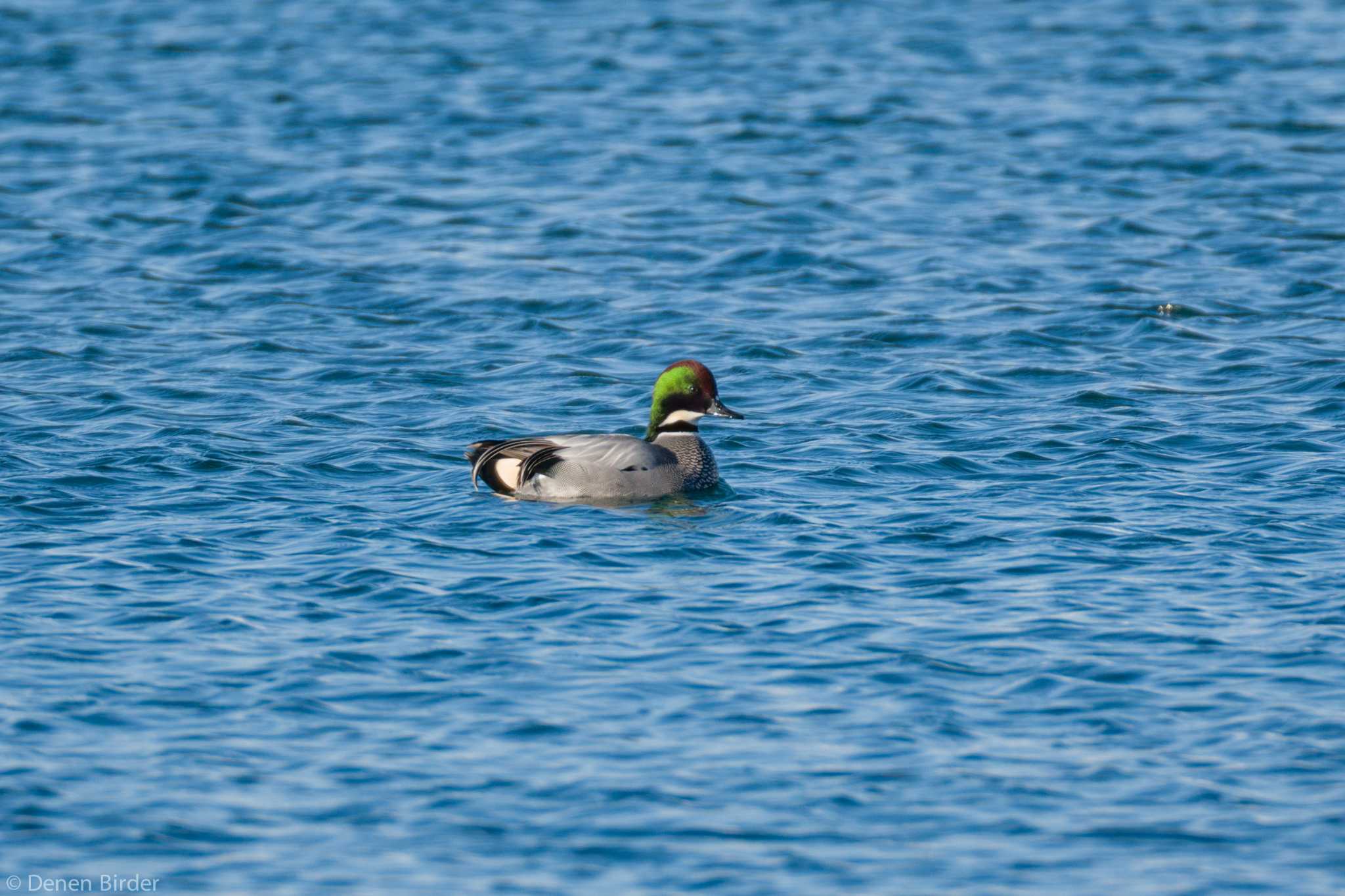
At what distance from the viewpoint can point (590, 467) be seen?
47.0 feet

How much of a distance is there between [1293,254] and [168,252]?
42.7 ft

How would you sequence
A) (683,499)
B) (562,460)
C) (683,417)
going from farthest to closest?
(683,417), (683,499), (562,460)

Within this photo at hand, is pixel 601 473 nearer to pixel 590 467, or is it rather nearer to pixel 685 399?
pixel 590 467

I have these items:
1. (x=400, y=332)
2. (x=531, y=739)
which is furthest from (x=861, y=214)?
(x=531, y=739)

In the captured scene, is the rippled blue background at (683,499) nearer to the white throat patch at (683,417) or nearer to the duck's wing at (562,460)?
the duck's wing at (562,460)

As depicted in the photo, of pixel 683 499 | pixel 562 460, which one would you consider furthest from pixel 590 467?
pixel 683 499

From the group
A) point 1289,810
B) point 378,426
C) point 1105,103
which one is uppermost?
point 1105,103

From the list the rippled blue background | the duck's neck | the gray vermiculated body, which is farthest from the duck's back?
the duck's neck

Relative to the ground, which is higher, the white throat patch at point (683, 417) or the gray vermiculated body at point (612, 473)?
the white throat patch at point (683, 417)

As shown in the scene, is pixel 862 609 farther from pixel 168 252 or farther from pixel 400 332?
pixel 168 252

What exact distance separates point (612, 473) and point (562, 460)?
0.39 m

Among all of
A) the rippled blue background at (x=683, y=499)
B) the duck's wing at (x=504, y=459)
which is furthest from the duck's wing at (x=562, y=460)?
the rippled blue background at (x=683, y=499)

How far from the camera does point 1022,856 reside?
8891 millimetres

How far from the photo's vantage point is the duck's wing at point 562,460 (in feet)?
46.9
